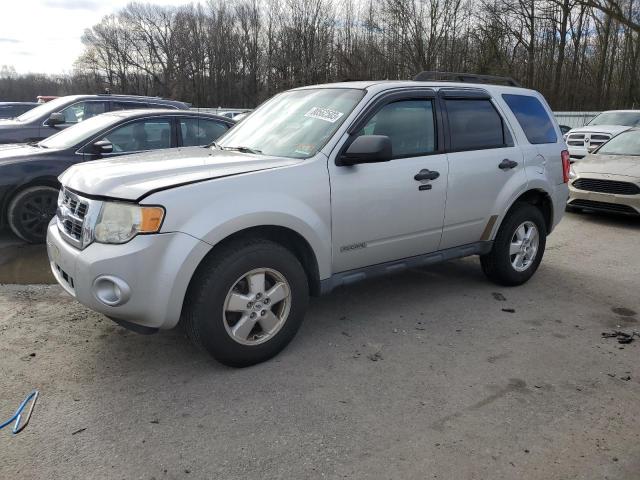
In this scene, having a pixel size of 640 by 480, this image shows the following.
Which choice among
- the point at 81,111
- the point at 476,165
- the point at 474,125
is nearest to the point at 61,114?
the point at 81,111

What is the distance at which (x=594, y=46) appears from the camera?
32.9 m

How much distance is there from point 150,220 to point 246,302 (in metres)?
0.80

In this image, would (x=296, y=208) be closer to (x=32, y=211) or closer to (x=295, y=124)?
(x=295, y=124)

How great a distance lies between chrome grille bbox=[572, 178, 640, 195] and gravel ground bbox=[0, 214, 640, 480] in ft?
13.8

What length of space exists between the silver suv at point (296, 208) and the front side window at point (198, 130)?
9.05 ft

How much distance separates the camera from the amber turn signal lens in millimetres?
2951

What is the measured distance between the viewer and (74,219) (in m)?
3.32

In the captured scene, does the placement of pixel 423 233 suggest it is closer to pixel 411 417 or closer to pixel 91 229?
pixel 411 417

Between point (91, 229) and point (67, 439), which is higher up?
point (91, 229)

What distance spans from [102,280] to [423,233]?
8.21 feet

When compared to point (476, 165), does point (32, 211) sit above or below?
below

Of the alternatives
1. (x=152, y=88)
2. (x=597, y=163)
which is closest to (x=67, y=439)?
(x=597, y=163)

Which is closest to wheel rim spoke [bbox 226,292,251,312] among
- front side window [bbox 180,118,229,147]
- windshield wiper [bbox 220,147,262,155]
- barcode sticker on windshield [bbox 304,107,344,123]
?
windshield wiper [bbox 220,147,262,155]

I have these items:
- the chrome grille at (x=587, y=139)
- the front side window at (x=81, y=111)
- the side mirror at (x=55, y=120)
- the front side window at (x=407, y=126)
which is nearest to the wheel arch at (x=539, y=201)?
the front side window at (x=407, y=126)
